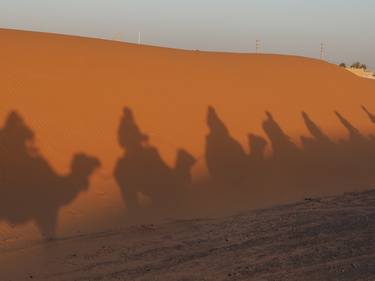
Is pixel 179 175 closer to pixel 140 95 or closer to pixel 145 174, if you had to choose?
pixel 145 174

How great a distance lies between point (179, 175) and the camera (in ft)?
41.9

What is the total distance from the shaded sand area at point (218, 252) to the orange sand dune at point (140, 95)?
1.85 m

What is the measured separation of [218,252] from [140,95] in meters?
8.62

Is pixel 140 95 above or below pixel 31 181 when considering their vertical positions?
above

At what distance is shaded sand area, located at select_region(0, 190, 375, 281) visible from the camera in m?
6.89

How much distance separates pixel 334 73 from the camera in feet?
86.1

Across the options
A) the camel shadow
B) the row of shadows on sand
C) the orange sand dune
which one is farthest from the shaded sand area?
the orange sand dune

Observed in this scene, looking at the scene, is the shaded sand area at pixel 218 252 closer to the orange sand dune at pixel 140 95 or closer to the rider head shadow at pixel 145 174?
the rider head shadow at pixel 145 174

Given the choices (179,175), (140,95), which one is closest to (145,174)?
(179,175)

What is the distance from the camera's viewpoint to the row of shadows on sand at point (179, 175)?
10578 mm

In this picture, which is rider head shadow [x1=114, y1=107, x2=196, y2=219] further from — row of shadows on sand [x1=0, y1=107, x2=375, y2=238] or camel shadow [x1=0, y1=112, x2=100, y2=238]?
camel shadow [x1=0, y1=112, x2=100, y2=238]

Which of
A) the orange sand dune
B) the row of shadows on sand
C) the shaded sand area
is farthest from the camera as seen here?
the orange sand dune

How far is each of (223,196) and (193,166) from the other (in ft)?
4.80

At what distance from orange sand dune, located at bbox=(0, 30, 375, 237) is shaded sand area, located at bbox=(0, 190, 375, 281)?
1.85m
